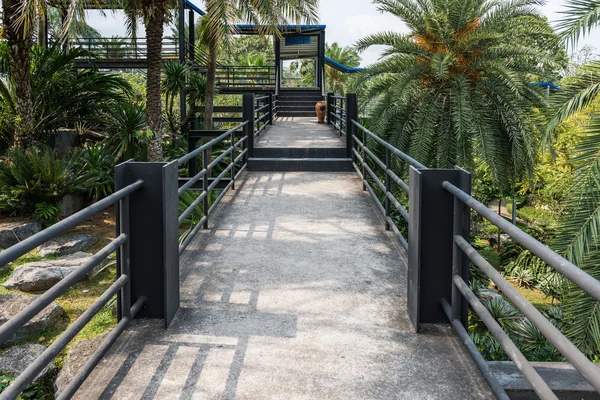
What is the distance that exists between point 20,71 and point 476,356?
15716 millimetres

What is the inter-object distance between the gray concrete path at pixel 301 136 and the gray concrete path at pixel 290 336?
748 cm

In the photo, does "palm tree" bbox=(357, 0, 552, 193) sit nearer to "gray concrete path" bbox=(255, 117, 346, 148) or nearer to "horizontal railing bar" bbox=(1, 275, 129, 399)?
"gray concrete path" bbox=(255, 117, 346, 148)

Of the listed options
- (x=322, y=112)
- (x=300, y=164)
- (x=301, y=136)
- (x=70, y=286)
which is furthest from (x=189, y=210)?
(x=322, y=112)

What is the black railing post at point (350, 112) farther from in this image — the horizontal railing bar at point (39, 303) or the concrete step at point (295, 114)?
the concrete step at point (295, 114)

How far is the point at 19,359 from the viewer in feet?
27.6

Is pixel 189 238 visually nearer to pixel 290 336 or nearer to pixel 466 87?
pixel 290 336

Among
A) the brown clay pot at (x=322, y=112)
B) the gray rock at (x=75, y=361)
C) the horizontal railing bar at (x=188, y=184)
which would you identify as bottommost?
the gray rock at (x=75, y=361)

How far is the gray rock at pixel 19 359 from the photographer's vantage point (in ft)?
26.5

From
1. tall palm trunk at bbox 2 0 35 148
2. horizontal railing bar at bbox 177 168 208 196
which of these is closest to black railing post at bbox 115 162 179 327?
horizontal railing bar at bbox 177 168 208 196

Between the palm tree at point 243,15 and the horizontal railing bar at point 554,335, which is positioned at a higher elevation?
the palm tree at point 243,15

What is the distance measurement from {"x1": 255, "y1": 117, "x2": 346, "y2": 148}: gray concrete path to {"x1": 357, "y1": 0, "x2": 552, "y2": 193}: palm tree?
1.91m

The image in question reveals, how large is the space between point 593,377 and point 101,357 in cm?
272

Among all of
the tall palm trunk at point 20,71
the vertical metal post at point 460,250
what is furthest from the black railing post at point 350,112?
the vertical metal post at point 460,250

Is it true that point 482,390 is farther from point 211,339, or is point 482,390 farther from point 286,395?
point 211,339
